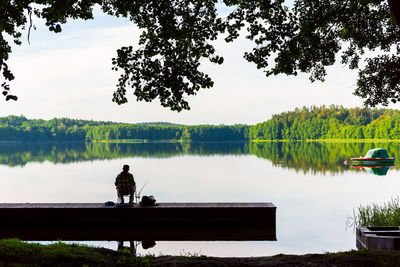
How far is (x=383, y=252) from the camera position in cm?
682

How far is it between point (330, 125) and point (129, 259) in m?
165

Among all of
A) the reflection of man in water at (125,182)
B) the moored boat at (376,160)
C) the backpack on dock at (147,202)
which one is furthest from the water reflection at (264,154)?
the reflection of man in water at (125,182)

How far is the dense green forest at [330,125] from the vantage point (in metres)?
125

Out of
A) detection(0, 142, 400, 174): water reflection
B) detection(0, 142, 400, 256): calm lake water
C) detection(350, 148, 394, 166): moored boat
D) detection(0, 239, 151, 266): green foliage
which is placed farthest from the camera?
detection(0, 142, 400, 174): water reflection

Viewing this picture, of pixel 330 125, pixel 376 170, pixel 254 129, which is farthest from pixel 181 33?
pixel 254 129

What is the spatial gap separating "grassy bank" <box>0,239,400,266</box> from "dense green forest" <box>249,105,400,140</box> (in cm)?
12034

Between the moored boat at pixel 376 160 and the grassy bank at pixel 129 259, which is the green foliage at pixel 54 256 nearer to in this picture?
the grassy bank at pixel 129 259

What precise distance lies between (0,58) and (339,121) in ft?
549

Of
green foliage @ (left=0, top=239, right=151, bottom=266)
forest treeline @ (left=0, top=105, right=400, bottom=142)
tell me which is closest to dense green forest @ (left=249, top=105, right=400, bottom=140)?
forest treeline @ (left=0, top=105, right=400, bottom=142)

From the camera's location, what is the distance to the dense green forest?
125 metres

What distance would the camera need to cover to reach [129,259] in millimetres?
6785

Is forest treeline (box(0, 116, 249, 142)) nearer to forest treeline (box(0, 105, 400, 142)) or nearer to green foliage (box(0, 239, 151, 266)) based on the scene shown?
forest treeline (box(0, 105, 400, 142))

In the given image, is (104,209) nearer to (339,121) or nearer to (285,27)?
(285,27)

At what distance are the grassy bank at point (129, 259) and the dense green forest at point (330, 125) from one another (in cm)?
12034
